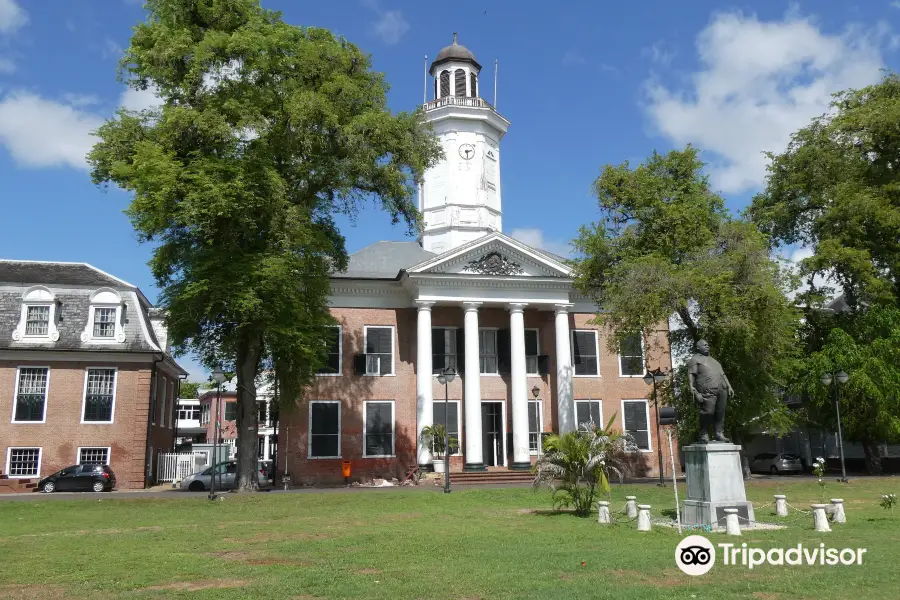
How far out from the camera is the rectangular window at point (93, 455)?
31.0 metres

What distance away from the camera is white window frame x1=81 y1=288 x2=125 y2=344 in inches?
1261

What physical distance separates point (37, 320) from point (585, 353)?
982 inches

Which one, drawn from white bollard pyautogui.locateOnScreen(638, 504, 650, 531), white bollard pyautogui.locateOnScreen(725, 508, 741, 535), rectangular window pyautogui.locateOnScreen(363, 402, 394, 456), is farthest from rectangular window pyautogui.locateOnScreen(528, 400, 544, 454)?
white bollard pyautogui.locateOnScreen(725, 508, 741, 535)

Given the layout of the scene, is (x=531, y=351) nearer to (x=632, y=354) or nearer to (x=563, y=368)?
(x=563, y=368)

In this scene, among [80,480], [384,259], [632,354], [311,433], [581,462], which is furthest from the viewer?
[384,259]

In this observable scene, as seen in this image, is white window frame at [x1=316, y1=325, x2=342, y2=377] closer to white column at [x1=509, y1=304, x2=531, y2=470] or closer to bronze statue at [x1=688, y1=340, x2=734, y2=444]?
white column at [x1=509, y1=304, x2=531, y2=470]

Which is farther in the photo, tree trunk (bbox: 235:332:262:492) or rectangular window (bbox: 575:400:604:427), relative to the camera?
rectangular window (bbox: 575:400:604:427)

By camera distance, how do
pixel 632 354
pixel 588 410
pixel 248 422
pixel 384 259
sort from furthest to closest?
pixel 384 259, pixel 588 410, pixel 632 354, pixel 248 422

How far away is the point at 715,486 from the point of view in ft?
45.7

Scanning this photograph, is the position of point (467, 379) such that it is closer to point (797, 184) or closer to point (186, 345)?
point (186, 345)

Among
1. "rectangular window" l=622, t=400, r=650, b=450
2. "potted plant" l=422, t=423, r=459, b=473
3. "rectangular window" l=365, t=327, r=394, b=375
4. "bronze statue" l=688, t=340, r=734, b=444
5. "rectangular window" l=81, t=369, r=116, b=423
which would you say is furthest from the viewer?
"rectangular window" l=622, t=400, r=650, b=450

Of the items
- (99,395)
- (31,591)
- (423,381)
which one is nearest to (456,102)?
(423,381)

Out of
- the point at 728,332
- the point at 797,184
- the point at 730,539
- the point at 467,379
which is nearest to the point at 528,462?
the point at 467,379

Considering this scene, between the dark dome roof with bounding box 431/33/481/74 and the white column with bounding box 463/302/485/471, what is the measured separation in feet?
51.9
